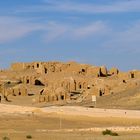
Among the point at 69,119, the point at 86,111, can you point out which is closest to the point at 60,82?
the point at 86,111

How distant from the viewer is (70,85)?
325ft

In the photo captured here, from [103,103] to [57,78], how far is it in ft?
164

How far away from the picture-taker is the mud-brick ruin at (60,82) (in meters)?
73.1

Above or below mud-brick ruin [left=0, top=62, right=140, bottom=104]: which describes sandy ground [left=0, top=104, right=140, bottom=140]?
below

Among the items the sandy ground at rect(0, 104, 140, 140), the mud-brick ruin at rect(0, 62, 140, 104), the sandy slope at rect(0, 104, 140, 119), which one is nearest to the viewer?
the sandy ground at rect(0, 104, 140, 140)

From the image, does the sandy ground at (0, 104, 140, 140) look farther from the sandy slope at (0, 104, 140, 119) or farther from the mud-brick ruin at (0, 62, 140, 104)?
the mud-brick ruin at (0, 62, 140, 104)

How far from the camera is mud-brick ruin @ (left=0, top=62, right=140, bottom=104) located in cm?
7311

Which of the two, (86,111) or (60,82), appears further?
(60,82)

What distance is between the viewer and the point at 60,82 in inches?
3794

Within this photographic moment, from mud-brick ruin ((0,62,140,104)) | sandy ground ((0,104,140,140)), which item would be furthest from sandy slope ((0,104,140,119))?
mud-brick ruin ((0,62,140,104))

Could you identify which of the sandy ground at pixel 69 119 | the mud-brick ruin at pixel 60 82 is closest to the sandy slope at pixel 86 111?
the sandy ground at pixel 69 119

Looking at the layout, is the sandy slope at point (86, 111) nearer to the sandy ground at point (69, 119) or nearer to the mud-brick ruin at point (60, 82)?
the sandy ground at point (69, 119)

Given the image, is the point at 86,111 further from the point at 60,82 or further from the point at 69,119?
the point at 60,82

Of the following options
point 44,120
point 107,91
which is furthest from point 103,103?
point 44,120
